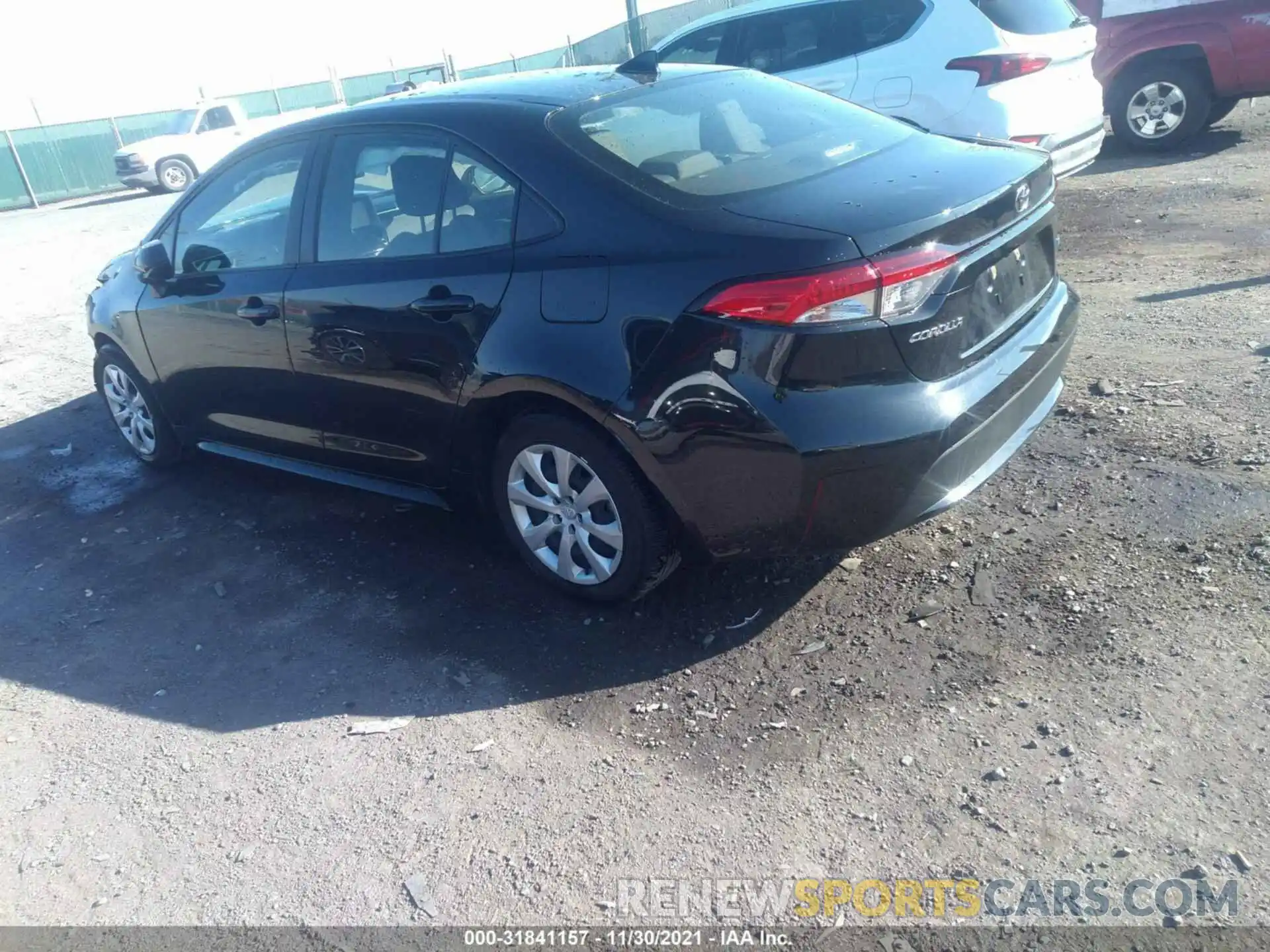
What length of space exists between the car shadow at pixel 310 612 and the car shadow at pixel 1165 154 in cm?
797

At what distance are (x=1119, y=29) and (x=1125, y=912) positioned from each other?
9979 mm

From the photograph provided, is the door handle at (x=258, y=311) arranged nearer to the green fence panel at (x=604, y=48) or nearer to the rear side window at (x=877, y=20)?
the rear side window at (x=877, y=20)

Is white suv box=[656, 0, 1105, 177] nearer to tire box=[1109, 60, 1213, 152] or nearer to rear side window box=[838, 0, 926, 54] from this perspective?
rear side window box=[838, 0, 926, 54]

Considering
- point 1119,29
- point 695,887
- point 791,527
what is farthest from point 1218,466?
point 1119,29

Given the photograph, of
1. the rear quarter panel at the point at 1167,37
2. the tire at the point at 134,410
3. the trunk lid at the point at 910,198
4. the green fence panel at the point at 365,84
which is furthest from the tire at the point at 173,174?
the trunk lid at the point at 910,198

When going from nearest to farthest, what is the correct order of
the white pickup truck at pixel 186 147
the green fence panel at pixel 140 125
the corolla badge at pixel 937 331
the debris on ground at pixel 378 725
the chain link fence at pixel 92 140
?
1. the corolla badge at pixel 937 331
2. the debris on ground at pixel 378 725
3. the white pickup truck at pixel 186 147
4. the chain link fence at pixel 92 140
5. the green fence panel at pixel 140 125

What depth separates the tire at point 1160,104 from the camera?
388 inches

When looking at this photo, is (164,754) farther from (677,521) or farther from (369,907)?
(677,521)

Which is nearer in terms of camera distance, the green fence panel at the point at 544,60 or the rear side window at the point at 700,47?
the rear side window at the point at 700,47

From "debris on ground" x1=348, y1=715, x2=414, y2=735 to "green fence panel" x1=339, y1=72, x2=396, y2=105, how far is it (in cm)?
3209

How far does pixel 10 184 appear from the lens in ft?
84.3

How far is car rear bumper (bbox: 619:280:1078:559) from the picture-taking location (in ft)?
9.69

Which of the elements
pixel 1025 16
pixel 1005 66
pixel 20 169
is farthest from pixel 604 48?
pixel 1005 66

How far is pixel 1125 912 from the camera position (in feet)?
7.51
